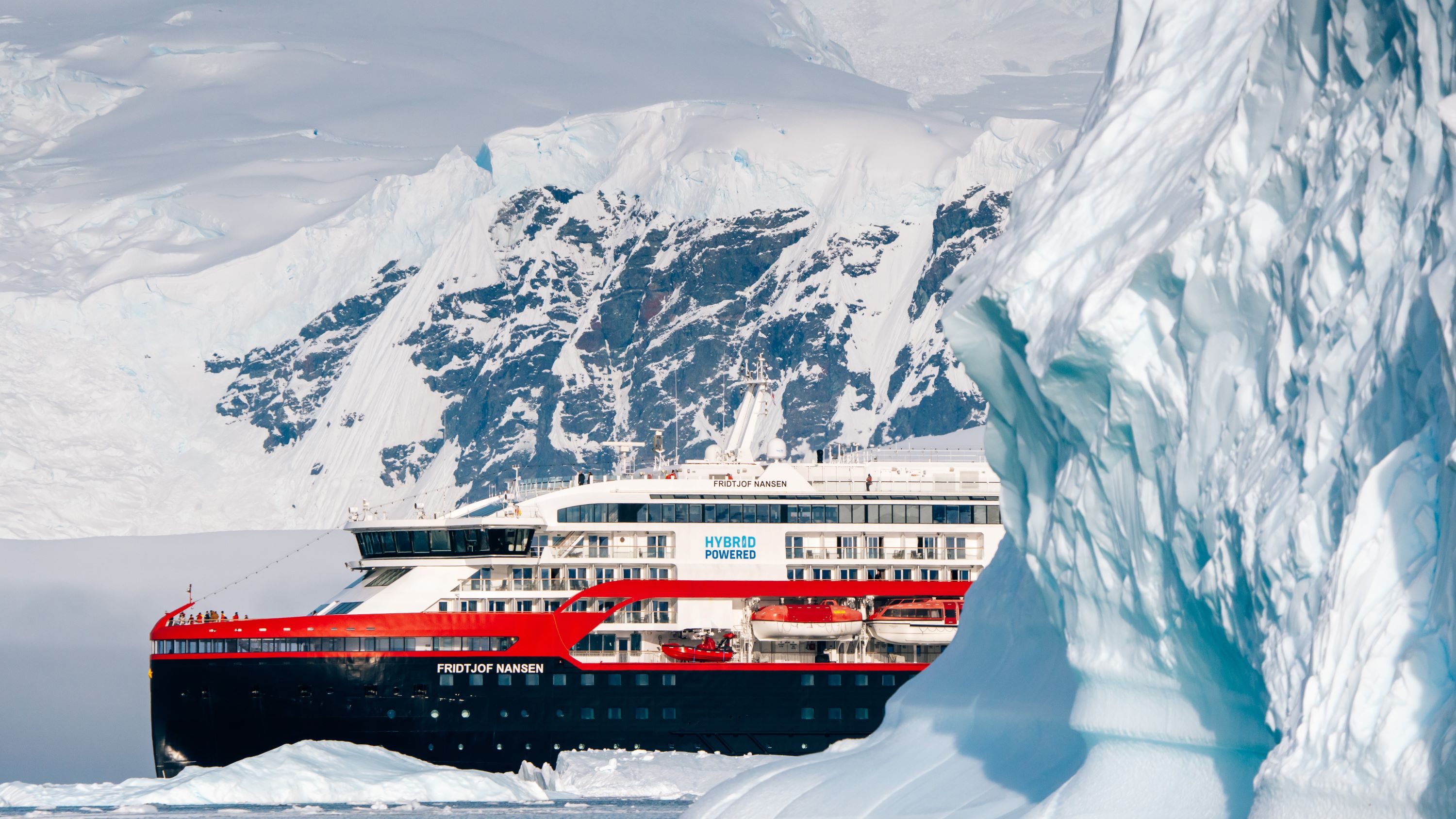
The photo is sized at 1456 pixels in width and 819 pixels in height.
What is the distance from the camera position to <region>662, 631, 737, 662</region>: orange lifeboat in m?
41.7

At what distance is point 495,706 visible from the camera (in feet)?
135

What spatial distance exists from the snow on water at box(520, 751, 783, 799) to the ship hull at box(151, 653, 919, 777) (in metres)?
0.69

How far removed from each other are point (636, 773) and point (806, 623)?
15.9 feet

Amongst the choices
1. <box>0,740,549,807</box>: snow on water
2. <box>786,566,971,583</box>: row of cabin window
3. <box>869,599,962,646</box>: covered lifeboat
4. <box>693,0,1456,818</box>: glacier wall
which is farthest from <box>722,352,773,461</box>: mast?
<box>693,0,1456,818</box>: glacier wall

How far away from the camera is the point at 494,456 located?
193 metres

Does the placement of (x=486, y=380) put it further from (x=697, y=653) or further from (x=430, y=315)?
(x=697, y=653)

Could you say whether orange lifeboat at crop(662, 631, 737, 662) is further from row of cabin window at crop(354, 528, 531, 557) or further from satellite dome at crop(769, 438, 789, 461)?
satellite dome at crop(769, 438, 789, 461)

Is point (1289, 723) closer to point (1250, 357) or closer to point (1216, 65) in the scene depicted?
point (1250, 357)

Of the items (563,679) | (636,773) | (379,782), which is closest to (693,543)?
(563,679)

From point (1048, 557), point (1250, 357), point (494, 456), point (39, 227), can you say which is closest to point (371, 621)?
point (1048, 557)

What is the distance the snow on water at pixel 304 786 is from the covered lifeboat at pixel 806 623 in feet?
19.8

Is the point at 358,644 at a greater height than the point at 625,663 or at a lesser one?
greater

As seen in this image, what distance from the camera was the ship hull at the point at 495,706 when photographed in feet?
134

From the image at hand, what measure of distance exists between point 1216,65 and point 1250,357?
3045 mm
